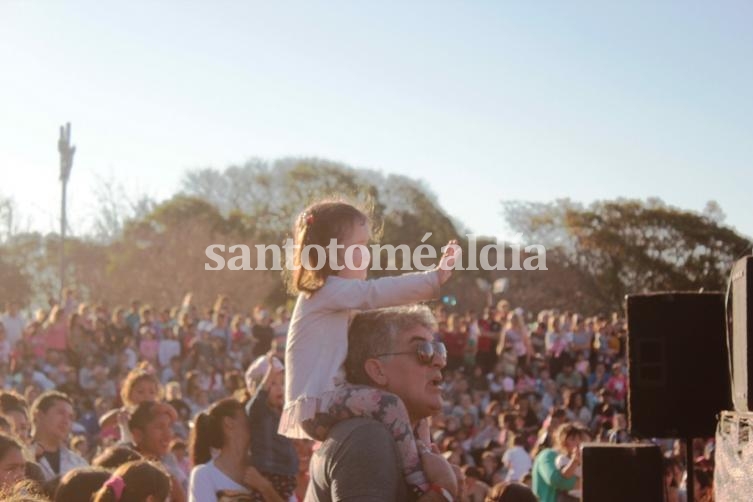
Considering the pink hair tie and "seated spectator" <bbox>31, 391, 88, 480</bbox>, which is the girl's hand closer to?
the pink hair tie

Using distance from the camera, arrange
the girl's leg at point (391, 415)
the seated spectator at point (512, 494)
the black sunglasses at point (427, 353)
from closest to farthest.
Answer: the girl's leg at point (391, 415), the black sunglasses at point (427, 353), the seated spectator at point (512, 494)

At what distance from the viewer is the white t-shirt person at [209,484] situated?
19.8 feet

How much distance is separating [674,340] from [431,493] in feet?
8.85

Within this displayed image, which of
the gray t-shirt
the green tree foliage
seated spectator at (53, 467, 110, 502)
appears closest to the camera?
the gray t-shirt

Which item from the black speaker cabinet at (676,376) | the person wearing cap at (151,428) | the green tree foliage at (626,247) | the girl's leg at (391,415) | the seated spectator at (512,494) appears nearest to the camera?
the girl's leg at (391,415)

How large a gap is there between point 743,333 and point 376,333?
183 cm

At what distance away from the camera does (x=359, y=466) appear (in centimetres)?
287

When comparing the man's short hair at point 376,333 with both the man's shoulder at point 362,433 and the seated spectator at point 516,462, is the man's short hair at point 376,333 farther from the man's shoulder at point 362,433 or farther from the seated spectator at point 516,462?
the seated spectator at point 516,462

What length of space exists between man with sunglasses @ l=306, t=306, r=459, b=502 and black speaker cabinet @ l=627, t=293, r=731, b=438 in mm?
2375

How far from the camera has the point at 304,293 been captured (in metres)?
3.29

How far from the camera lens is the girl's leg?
9.70ft

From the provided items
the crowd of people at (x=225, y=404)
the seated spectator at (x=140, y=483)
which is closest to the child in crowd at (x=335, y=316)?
the crowd of people at (x=225, y=404)

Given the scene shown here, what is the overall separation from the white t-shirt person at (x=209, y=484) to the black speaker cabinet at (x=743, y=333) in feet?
9.06

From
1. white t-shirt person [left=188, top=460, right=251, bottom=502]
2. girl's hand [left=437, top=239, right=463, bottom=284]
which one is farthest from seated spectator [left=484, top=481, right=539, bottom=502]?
girl's hand [left=437, top=239, right=463, bottom=284]
